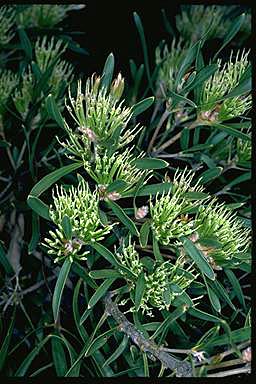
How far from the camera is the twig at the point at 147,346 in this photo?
0.62 m

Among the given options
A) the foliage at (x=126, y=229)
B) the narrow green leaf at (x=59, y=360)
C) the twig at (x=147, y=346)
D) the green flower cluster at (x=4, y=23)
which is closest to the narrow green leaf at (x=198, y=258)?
the foliage at (x=126, y=229)

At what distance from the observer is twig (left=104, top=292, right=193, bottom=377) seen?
617 mm

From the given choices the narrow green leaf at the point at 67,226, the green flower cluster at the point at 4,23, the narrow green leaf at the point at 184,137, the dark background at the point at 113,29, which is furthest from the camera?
the dark background at the point at 113,29

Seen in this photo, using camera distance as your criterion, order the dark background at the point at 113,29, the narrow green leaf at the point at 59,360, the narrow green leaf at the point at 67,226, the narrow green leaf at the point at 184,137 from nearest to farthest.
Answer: the narrow green leaf at the point at 67,226 < the narrow green leaf at the point at 59,360 < the narrow green leaf at the point at 184,137 < the dark background at the point at 113,29

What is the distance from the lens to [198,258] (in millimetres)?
606

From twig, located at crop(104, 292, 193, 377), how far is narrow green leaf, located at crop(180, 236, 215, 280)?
4.0 inches

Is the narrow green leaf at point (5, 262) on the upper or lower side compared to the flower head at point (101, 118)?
lower

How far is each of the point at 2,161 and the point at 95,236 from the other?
0.45 m

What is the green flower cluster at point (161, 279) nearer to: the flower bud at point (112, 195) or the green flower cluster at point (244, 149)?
the flower bud at point (112, 195)

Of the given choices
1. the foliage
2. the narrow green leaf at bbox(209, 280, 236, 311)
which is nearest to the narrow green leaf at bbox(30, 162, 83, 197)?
the foliage

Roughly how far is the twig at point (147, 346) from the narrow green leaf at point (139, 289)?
68mm

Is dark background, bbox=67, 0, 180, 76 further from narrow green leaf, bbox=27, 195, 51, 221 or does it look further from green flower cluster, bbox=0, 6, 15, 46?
narrow green leaf, bbox=27, 195, 51, 221

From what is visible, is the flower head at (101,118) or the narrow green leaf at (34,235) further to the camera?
the narrow green leaf at (34,235)

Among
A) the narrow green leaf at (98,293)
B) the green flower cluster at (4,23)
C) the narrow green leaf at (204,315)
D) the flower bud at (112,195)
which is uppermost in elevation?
the green flower cluster at (4,23)
